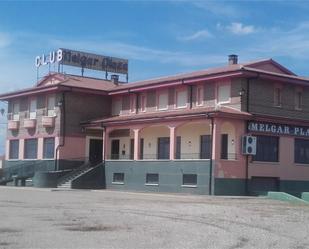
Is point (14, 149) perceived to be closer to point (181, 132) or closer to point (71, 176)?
point (71, 176)

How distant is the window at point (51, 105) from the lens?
48222 mm

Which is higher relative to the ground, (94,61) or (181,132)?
(94,61)

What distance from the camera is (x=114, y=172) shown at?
143 ft

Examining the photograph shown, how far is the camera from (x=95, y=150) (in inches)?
1922

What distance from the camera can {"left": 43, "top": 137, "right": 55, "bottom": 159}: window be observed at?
47875 mm

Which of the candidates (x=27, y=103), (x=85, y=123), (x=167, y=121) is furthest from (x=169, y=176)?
(x=27, y=103)

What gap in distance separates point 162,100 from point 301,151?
10.3 m

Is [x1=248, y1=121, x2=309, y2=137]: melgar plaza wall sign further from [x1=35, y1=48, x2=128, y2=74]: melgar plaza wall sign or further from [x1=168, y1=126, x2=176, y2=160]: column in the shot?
[x1=35, y1=48, x2=128, y2=74]: melgar plaza wall sign

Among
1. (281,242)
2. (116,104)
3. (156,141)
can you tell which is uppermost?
(116,104)

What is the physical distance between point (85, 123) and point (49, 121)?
2889mm

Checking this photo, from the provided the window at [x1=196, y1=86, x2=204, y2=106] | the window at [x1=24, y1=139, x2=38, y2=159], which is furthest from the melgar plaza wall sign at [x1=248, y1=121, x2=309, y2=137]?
the window at [x1=24, y1=139, x2=38, y2=159]

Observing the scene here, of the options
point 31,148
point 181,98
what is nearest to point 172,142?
point 181,98

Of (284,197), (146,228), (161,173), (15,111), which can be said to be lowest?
(146,228)

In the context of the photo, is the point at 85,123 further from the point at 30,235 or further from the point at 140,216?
the point at 30,235
